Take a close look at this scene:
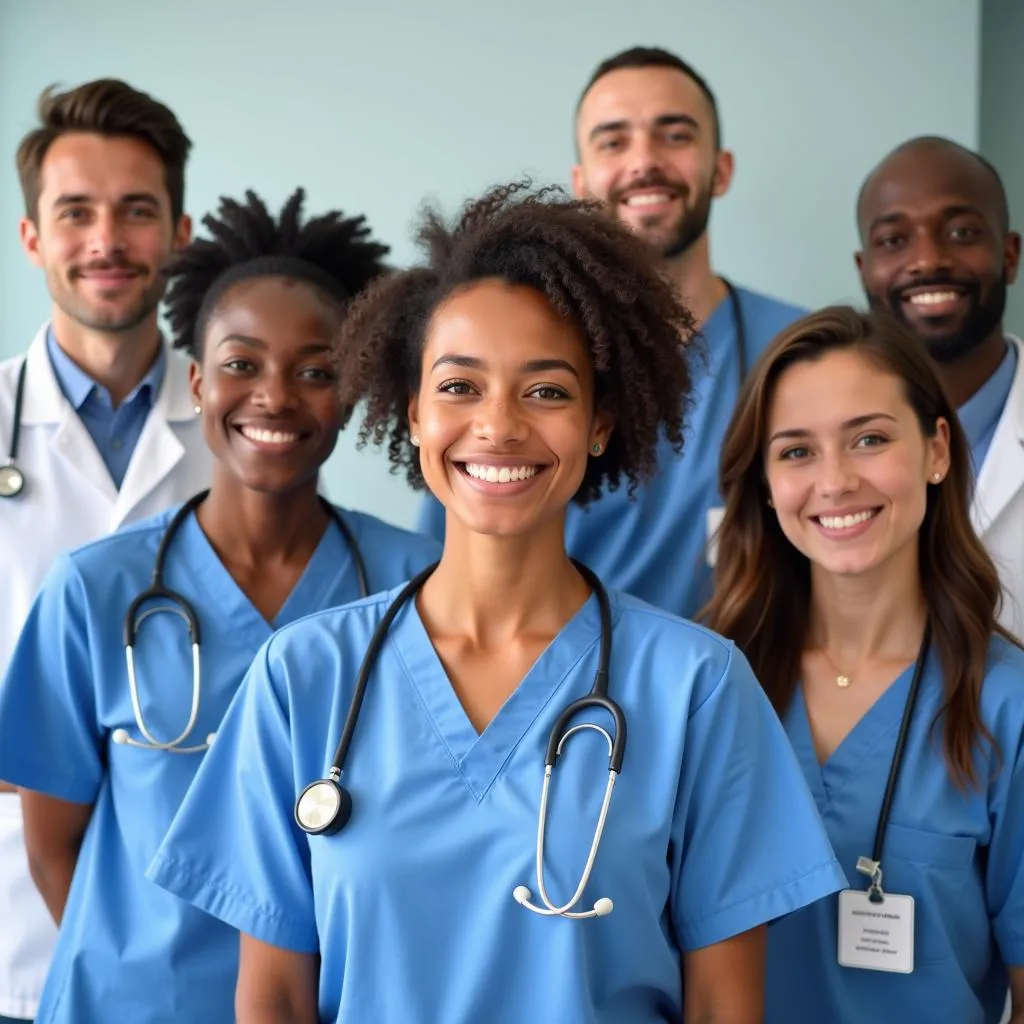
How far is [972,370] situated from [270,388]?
1.19m

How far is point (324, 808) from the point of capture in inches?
51.6

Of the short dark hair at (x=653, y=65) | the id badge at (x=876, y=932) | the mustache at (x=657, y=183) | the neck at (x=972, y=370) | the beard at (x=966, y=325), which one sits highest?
the short dark hair at (x=653, y=65)

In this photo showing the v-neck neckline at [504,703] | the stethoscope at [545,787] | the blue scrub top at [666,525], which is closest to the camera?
the stethoscope at [545,787]

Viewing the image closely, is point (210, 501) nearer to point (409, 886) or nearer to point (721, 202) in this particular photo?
point (409, 886)

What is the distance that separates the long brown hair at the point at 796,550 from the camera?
171cm

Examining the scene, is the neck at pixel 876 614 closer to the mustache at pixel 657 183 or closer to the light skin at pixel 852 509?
the light skin at pixel 852 509

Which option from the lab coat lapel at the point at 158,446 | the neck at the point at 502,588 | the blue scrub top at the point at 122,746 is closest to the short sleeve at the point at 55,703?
the blue scrub top at the point at 122,746

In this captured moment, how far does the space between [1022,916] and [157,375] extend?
1.54 meters

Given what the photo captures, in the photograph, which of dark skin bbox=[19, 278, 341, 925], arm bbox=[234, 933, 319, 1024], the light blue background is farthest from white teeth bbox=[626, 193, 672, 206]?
arm bbox=[234, 933, 319, 1024]

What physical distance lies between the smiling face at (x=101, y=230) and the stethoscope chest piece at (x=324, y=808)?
119 centimetres

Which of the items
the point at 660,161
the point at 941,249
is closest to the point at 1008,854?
the point at 941,249

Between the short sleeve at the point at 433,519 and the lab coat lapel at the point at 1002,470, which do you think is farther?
the short sleeve at the point at 433,519

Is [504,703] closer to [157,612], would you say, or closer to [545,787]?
[545,787]

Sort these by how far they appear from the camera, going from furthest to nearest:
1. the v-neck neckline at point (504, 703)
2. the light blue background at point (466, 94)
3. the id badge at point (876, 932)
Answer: the light blue background at point (466, 94) → the id badge at point (876, 932) → the v-neck neckline at point (504, 703)
